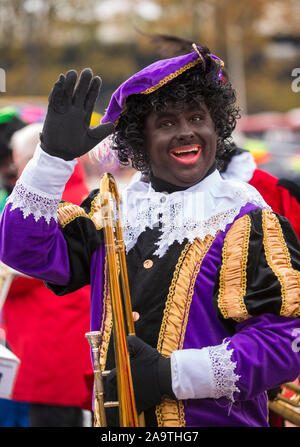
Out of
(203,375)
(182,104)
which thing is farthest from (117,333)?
(182,104)

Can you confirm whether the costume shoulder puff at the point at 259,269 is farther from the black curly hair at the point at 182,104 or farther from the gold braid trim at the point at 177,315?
the black curly hair at the point at 182,104

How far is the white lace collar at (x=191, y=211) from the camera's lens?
216 cm

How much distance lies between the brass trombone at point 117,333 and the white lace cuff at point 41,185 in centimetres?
13

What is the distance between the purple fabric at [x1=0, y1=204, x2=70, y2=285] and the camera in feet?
6.75

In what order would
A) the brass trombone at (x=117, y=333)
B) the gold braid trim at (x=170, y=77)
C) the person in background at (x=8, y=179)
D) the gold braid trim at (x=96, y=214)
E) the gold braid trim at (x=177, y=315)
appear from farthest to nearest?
the person in background at (x=8, y=179)
the gold braid trim at (x=96, y=214)
the gold braid trim at (x=170, y=77)
the gold braid trim at (x=177, y=315)
the brass trombone at (x=117, y=333)

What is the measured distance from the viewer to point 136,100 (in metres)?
2.29

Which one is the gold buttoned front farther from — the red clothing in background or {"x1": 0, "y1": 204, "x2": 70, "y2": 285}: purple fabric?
the red clothing in background

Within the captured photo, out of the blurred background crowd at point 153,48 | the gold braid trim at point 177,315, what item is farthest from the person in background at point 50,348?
the blurred background crowd at point 153,48

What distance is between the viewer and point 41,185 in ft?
6.63

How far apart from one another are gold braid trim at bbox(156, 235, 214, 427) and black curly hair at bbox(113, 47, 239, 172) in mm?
450

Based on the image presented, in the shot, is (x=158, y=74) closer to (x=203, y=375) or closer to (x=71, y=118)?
(x=71, y=118)

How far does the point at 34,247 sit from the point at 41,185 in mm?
201

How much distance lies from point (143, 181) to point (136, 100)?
344mm

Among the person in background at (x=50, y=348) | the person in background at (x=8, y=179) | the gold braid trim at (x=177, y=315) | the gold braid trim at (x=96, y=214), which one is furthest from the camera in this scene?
the person in background at (x=8, y=179)
